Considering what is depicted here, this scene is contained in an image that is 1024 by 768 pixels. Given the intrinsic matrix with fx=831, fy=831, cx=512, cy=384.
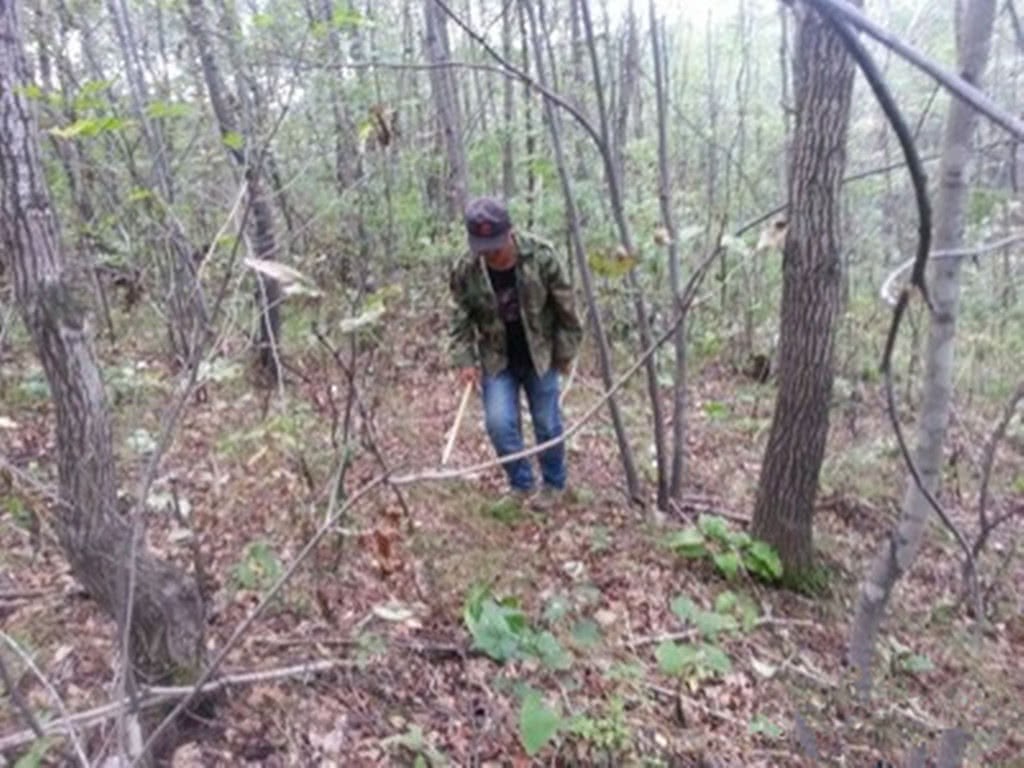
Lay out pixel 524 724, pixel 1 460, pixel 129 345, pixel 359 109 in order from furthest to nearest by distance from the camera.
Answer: pixel 359 109
pixel 129 345
pixel 524 724
pixel 1 460

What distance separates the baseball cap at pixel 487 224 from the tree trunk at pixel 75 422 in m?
2.06

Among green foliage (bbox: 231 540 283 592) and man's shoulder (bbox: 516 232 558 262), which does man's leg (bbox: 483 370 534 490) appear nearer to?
man's shoulder (bbox: 516 232 558 262)

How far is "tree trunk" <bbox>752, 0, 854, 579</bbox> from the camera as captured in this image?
376cm

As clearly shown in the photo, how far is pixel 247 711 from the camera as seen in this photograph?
2928 mm

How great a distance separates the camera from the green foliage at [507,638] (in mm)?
3221

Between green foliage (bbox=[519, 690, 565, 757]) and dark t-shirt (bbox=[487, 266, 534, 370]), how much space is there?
211 cm

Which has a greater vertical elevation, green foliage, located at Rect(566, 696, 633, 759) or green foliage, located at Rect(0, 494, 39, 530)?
green foliage, located at Rect(0, 494, 39, 530)

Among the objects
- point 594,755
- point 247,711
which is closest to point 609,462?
point 594,755

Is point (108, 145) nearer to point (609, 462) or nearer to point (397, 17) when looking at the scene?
point (609, 462)

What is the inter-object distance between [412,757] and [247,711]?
23.8 inches

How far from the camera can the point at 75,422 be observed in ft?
8.18

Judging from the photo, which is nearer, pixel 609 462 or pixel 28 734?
pixel 28 734

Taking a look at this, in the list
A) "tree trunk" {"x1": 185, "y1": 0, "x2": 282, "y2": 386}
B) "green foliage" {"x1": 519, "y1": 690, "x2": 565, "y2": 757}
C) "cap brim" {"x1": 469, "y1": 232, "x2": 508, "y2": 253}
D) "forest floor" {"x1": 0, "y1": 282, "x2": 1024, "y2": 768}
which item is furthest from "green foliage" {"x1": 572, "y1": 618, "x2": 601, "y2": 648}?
"tree trunk" {"x1": 185, "y1": 0, "x2": 282, "y2": 386}

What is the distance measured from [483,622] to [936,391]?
2344 millimetres
